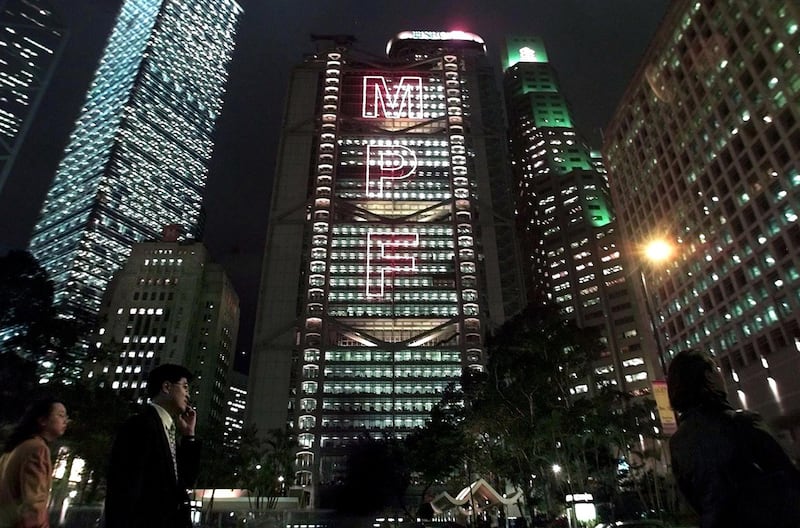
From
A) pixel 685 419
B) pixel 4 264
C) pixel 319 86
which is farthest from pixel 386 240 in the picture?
pixel 685 419

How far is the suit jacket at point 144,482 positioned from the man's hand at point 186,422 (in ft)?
1.12

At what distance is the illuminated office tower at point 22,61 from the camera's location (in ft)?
59.3

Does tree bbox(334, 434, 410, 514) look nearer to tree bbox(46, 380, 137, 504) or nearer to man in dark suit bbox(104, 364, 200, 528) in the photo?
Result: man in dark suit bbox(104, 364, 200, 528)

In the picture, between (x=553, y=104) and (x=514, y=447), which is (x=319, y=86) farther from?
(x=514, y=447)

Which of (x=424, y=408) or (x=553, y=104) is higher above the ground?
(x=553, y=104)

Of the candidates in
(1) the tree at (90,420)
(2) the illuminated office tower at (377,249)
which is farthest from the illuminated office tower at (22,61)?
(2) the illuminated office tower at (377,249)

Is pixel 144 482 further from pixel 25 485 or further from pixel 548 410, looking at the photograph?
pixel 548 410

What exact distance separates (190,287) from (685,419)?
442 feet

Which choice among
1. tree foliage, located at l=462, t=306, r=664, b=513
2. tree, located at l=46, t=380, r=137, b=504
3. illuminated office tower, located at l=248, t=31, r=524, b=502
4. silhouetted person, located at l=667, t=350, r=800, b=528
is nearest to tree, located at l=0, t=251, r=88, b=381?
tree, located at l=46, t=380, r=137, b=504

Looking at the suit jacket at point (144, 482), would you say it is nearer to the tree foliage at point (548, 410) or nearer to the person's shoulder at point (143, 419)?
the person's shoulder at point (143, 419)

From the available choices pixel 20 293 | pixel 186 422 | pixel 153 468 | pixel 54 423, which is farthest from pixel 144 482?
pixel 20 293

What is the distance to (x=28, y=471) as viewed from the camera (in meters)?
4.12

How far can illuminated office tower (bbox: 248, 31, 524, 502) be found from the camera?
9019cm

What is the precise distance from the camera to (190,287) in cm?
12550
